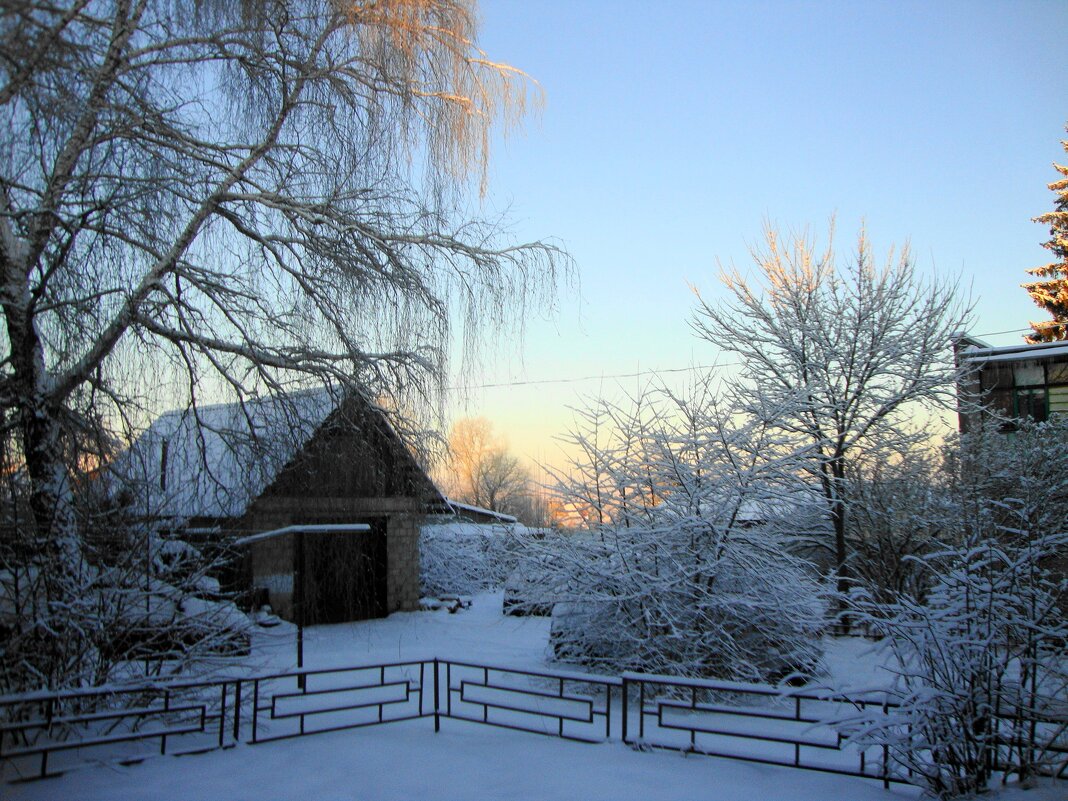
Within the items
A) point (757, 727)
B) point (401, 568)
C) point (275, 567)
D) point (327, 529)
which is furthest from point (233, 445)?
point (401, 568)

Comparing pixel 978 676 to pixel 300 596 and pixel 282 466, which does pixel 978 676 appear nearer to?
pixel 282 466

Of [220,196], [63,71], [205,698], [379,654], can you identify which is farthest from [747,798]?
[379,654]

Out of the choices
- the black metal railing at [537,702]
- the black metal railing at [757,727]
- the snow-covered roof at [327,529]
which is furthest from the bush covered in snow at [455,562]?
the black metal railing at [757,727]

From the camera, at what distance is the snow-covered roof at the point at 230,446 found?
6883 millimetres

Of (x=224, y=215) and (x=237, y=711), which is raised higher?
(x=224, y=215)

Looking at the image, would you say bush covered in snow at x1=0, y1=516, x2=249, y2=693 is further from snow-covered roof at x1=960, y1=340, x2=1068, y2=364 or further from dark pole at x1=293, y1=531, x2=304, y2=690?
snow-covered roof at x1=960, y1=340, x2=1068, y2=364

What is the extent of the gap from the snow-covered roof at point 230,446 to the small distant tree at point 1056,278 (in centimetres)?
3196

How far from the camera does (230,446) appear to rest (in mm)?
6902

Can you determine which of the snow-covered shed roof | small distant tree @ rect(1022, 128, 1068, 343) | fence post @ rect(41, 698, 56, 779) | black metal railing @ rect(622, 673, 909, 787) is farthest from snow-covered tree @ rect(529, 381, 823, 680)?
small distant tree @ rect(1022, 128, 1068, 343)

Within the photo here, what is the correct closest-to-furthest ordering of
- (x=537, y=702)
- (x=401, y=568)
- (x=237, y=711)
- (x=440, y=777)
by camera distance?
(x=440, y=777)
(x=237, y=711)
(x=537, y=702)
(x=401, y=568)

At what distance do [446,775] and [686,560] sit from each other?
5135 millimetres

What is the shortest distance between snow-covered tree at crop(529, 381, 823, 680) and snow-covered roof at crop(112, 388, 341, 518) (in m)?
5.20

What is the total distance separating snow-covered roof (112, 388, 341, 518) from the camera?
688cm

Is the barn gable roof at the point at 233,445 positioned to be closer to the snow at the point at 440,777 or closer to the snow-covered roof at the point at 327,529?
the snow-covered roof at the point at 327,529
